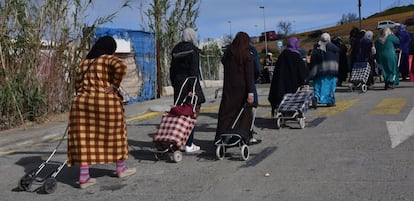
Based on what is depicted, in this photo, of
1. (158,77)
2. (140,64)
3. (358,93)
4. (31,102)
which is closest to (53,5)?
(31,102)

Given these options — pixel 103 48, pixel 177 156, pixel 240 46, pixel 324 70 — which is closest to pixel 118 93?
pixel 103 48

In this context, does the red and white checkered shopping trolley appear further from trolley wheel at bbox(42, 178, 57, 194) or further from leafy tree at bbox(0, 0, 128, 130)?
leafy tree at bbox(0, 0, 128, 130)

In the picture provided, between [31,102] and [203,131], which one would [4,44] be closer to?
[31,102]

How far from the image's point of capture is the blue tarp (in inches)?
667

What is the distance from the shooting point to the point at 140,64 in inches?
687

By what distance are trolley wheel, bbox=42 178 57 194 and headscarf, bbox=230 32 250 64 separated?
3.21 metres

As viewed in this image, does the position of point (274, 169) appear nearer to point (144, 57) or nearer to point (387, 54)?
point (387, 54)

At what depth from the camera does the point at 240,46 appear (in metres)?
8.15

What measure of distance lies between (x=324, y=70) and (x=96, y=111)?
25.1 feet

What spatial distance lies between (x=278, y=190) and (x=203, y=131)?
4673 millimetres

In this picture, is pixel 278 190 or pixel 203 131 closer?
pixel 278 190

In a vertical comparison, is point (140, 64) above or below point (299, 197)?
above

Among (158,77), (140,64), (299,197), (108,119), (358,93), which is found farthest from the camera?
(158,77)

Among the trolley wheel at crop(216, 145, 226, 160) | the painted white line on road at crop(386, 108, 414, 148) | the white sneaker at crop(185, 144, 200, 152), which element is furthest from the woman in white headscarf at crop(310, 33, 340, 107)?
the trolley wheel at crop(216, 145, 226, 160)
